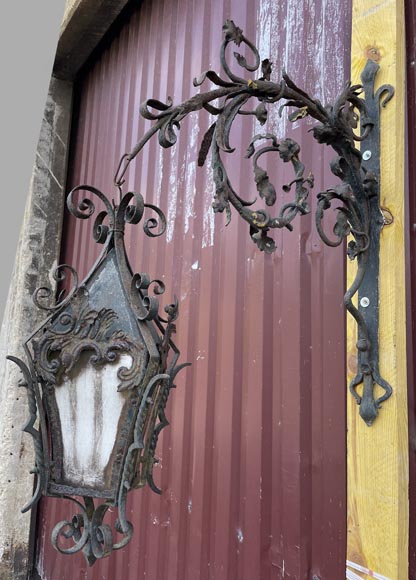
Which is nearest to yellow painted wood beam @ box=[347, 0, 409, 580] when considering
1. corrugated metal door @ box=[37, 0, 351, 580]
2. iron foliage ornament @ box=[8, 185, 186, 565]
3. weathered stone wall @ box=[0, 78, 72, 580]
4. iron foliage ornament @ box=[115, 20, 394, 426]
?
iron foliage ornament @ box=[115, 20, 394, 426]

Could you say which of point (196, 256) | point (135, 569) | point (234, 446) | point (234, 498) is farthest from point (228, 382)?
point (135, 569)

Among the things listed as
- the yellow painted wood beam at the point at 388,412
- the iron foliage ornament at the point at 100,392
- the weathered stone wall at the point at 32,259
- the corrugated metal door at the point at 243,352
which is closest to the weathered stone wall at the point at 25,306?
the weathered stone wall at the point at 32,259

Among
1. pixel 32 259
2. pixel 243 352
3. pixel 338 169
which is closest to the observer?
pixel 338 169

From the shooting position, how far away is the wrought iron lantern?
3.67 feet

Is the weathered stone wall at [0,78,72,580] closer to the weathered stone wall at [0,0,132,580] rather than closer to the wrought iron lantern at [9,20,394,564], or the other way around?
the weathered stone wall at [0,0,132,580]

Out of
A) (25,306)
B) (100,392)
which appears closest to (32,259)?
(25,306)

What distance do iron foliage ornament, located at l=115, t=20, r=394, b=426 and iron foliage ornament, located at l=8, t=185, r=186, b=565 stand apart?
21 centimetres

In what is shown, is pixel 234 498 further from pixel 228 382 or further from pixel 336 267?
pixel 336 267

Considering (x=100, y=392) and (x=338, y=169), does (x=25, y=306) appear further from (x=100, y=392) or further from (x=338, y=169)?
(x=338, y=169)

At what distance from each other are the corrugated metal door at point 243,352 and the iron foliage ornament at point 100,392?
619 mm

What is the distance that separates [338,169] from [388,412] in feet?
1.84

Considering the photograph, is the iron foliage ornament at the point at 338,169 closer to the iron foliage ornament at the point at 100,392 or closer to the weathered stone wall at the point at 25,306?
the iron foliage ornament at the point at 100,392

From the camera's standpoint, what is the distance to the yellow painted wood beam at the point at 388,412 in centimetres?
116

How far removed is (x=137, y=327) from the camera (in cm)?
116
